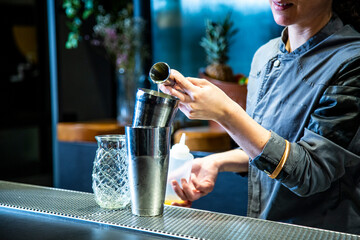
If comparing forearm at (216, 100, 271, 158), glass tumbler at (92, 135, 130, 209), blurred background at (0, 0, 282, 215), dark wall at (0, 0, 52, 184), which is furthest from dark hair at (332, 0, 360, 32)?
dark wall at (0, 0, 52, 184)

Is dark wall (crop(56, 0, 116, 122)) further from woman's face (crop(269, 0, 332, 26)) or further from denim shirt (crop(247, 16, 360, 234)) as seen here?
woman's face (crop(269, 0, 332, 26))

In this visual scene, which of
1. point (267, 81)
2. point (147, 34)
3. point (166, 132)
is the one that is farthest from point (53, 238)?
point (147, 34)

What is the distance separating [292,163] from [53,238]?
54 cm

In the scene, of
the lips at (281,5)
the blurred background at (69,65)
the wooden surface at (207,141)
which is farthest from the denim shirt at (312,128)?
the blurred background at (69,65)

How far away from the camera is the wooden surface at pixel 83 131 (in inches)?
112

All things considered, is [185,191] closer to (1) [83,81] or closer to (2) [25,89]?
(1) [83,81]

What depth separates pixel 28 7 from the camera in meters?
4.52

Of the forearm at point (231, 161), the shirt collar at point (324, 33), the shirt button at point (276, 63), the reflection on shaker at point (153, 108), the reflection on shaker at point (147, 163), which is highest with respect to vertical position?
the shirt collar at point (324, 33)

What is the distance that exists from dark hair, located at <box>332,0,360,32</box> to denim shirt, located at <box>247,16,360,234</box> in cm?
5

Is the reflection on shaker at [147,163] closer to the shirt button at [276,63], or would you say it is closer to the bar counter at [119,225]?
the bar counter at [119,225]

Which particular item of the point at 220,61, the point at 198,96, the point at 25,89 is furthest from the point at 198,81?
the point at 25,89

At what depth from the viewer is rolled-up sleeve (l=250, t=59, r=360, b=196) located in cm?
105

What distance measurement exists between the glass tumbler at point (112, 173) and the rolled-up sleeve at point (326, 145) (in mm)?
301

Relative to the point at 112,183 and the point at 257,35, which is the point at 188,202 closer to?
the point at 112,183
